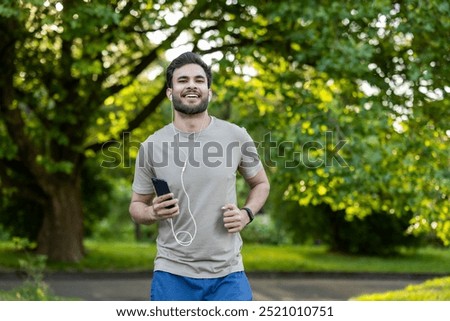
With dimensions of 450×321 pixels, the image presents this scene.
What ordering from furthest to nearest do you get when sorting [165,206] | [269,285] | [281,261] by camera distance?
[281,261] < [269,285] < [165,206]

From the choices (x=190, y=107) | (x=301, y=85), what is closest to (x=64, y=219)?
(x=301, y=85)

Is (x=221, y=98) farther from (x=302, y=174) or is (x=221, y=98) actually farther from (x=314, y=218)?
(x=314, y=218)

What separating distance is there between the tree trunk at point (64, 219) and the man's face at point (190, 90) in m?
12.8

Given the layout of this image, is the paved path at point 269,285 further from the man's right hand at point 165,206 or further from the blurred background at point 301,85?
the man's right hand at point 165,206

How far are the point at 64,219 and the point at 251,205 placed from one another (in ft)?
42.5

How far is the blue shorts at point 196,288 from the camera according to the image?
3.82 meters

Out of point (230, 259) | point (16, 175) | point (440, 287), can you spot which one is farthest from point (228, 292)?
point (16, 175)

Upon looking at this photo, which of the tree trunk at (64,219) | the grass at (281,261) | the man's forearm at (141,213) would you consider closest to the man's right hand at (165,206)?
the man's forearm at (141,213)

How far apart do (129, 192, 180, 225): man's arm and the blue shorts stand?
295 millimetres

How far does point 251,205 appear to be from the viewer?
397 cm

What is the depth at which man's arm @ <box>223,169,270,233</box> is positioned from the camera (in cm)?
366

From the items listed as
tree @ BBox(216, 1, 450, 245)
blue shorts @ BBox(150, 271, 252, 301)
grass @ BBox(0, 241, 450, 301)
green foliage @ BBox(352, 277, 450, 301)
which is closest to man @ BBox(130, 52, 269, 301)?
blue shorts @ BBox(150, 271, 252, 301)

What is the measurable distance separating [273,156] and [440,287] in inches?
116

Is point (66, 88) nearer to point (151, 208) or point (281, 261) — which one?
point (281, 261)
